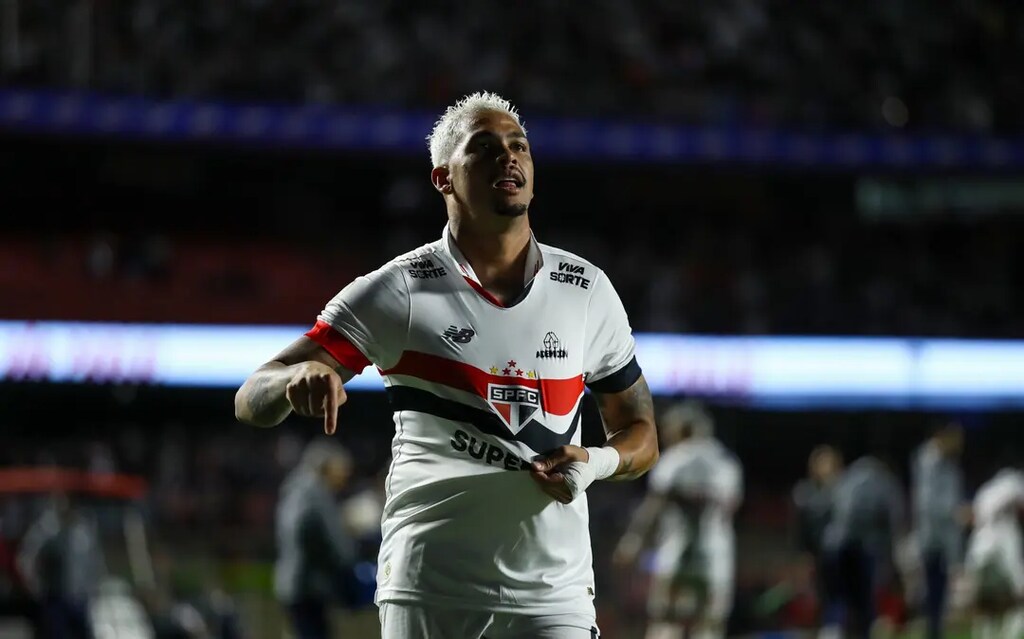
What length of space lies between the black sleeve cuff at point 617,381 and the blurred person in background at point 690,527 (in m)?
5.87

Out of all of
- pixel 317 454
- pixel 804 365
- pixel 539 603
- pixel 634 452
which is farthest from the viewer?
pixel 804 365

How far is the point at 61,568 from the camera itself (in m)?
9.23

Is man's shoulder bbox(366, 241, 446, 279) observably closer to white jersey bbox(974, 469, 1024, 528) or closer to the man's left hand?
the man's left hand

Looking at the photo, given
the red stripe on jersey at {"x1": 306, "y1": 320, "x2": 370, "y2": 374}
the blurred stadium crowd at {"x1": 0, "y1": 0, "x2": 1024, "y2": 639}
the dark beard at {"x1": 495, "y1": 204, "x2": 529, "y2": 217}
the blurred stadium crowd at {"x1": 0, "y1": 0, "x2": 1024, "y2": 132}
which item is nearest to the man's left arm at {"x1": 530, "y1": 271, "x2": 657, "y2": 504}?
the dark beard at {"x1": 495, "y1": 204, "x2": 529, "y2": 217}

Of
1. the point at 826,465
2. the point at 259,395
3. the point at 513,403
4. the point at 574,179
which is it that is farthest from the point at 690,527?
Answer: the point at 574,179

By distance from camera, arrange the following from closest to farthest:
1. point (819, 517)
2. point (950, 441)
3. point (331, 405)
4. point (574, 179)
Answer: point (331, 405) < point (950, 441) < point (819, 517) < point (574, 179)

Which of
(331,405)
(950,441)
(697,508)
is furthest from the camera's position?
(950,441)

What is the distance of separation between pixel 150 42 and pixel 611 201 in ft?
19.3

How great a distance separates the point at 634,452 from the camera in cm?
298

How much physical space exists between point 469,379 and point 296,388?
434mm

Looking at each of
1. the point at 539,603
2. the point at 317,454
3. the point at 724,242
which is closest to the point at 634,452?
the point at 539,603

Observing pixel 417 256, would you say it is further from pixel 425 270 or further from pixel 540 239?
pixel 540 239

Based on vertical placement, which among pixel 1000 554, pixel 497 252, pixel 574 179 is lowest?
pixel 1000 554

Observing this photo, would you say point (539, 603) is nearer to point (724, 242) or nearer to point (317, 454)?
point (317, 454)
